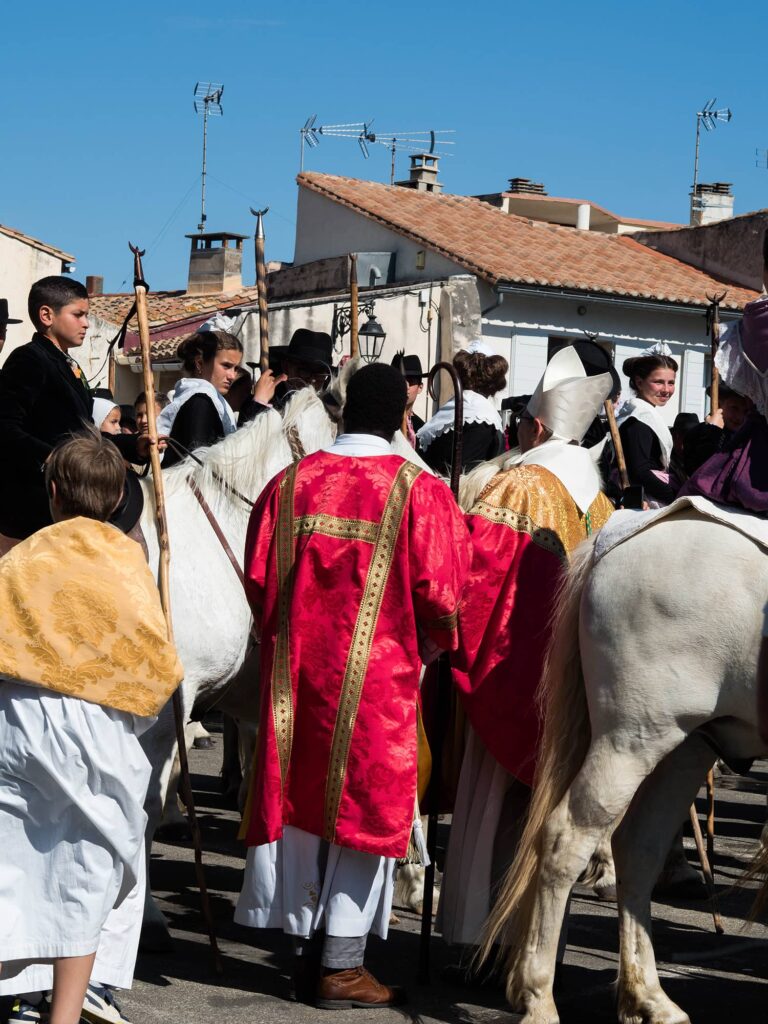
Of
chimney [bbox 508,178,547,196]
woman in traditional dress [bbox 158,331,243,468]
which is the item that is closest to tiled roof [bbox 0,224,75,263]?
chimney [bbox 508,178,547,196]

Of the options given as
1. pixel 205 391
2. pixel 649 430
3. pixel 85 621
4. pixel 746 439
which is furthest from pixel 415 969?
pixel 649 430

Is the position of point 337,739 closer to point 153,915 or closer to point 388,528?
point 388,528

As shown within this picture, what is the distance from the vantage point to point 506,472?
524 centimetres

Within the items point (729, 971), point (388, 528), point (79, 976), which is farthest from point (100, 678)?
point (729, 971)

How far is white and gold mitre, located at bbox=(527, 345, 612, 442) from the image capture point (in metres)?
5.32

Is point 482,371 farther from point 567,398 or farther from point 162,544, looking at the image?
point 162,544

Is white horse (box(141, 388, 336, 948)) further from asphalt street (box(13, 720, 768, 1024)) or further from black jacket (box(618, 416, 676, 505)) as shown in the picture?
black jacket (box(618, 416, 676, 505))

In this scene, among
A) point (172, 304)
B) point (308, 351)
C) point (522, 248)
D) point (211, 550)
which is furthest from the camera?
point (172, 304)

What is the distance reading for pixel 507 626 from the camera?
197 inches

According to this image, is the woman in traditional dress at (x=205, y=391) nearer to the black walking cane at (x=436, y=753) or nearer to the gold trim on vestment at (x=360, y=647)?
the black walking cane at (x=436, y=753)

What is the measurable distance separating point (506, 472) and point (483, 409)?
7.14ft

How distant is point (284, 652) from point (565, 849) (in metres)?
1.11

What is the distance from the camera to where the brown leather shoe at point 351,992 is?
4594 millimetres

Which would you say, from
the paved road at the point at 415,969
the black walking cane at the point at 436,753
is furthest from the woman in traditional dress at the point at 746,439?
the paved road at the point at 415,969
